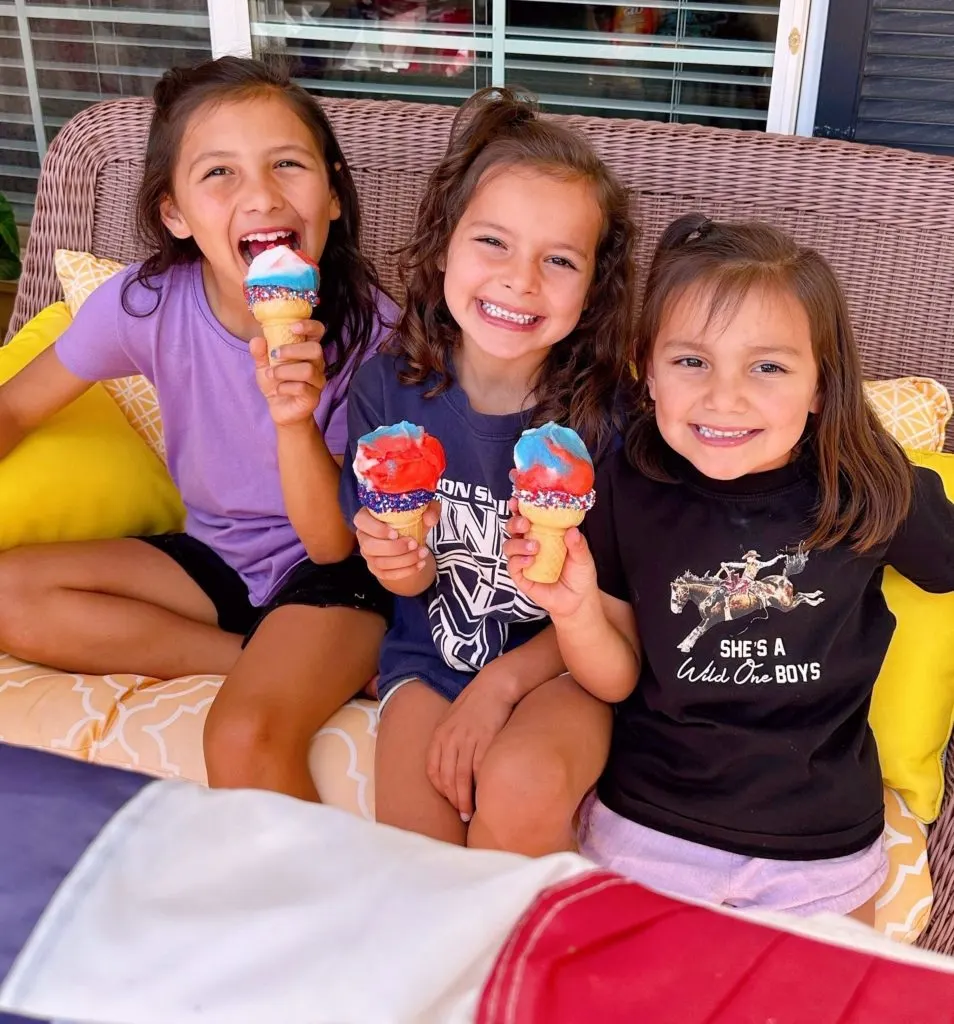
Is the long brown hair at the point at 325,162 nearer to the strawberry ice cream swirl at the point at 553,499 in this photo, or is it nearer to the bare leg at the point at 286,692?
the bare leg at the point at 286,692

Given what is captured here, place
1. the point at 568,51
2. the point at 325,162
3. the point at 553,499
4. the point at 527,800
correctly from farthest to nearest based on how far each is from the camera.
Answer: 1. the point at 568,51
2. the point at 325,162
3. the point at 527,800
4. the point at 553,499

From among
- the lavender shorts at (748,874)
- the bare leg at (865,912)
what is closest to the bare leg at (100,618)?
the lavender shorts at (748,874)

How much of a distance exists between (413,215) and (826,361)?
1103mm

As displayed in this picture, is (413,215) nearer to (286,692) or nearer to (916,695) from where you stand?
(286,692)

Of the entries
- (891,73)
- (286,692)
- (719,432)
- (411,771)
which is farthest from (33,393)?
(891,73)

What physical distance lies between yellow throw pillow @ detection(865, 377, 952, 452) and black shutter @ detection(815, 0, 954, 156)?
1.03 meters

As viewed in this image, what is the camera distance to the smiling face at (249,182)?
5.43ft

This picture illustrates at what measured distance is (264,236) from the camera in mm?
1663

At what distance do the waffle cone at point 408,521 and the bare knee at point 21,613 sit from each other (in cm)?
66

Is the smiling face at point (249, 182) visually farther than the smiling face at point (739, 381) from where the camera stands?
Yes

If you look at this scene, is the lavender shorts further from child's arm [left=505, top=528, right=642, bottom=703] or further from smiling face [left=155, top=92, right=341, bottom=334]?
smiling face [left=155, top=92, right=341, bottom=334]

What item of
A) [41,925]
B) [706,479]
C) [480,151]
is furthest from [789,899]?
[480,151]

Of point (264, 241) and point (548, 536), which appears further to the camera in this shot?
point (264, 241)

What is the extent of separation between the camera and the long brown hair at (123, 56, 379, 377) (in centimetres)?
172
